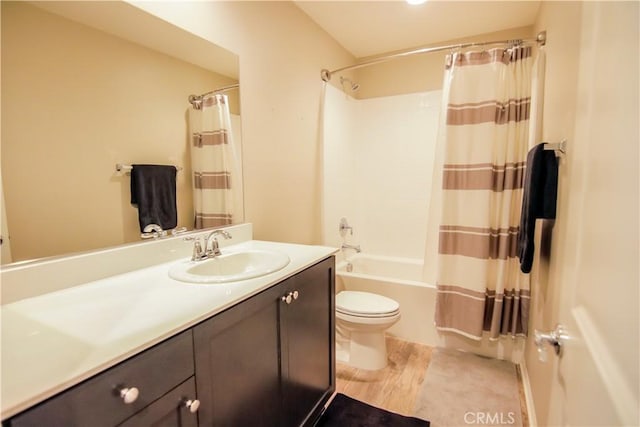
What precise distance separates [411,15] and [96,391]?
2707 mm

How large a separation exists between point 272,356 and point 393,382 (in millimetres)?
1177

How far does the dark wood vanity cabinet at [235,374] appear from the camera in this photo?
638 millimetres

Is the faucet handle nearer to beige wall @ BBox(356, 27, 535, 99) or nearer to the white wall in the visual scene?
the white wall

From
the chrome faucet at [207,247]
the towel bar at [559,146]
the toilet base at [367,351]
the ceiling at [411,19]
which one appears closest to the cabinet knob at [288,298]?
the chrome faucet at [207,247]

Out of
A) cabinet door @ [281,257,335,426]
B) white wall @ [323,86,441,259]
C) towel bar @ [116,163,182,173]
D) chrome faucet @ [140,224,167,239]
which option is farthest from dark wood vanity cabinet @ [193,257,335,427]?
white wall @ [323,86,441,259]

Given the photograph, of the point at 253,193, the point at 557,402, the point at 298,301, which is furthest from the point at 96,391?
the point at 253,193

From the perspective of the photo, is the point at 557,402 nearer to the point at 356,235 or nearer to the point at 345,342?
the point at 345,342

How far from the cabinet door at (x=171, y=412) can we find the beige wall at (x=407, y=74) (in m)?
2.57

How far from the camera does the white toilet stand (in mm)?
2018

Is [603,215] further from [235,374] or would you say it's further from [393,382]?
[393,382]

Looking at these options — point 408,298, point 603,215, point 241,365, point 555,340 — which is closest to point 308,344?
point 241,365

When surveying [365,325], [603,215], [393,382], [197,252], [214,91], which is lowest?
[393,382]

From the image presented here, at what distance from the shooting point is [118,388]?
0.66m

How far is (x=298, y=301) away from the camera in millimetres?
1341
